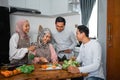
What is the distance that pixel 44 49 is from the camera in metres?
2.83

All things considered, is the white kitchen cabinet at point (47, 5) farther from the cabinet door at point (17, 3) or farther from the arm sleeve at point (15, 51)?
the arm sleeve at point (15, 51)

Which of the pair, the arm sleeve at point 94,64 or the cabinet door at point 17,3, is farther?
the cabinet door at point 17,3

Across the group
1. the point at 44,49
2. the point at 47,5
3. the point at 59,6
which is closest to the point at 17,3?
the point at 47,5

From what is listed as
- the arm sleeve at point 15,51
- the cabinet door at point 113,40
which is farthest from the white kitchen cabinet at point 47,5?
the arm sleeve at point 15,51

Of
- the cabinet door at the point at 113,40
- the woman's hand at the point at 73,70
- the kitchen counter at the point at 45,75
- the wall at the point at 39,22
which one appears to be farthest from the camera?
the cabinet door at the point at 113,40

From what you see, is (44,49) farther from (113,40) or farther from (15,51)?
(113,40)

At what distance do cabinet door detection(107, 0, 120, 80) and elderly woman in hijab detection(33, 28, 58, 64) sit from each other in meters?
1.47

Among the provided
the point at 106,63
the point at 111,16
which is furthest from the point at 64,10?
the point at 106,63

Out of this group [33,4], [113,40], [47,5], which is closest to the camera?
[113,40]

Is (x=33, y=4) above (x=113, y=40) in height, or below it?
above

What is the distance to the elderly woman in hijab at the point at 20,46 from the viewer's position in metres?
2.71

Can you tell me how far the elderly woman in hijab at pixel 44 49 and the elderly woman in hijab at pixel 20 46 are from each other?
5.6 inches

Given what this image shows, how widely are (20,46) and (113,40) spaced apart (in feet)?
6.29

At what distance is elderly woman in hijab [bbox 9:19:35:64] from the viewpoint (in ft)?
8.90
